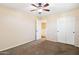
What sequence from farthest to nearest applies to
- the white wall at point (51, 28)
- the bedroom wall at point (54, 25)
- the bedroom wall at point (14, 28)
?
the white wall at point (51, 28) < the bedroom wall at point (54, 25) < the bedroom wall at point (14, 28)

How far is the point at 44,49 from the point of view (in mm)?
1857

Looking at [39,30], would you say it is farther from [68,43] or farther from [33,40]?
[68,43]

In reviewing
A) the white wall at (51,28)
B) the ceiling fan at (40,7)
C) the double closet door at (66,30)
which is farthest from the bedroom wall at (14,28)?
the double closet door at (66,30)

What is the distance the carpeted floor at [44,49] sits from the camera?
1.78 meters

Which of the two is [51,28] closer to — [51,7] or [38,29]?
[38,29]

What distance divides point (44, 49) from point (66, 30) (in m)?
0.58

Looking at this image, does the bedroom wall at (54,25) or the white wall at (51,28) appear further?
the white wall at (51,28)

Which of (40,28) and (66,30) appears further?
(40,28)

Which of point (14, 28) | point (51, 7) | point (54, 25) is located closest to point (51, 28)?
point (54, 25)

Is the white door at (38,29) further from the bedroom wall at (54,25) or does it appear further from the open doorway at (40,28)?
the bedroom wall at (54,25)

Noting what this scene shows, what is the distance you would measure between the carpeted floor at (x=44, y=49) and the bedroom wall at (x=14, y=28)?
0.10 meters

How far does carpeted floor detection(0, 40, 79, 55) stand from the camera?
1.78 meters

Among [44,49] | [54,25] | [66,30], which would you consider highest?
[54,25]
